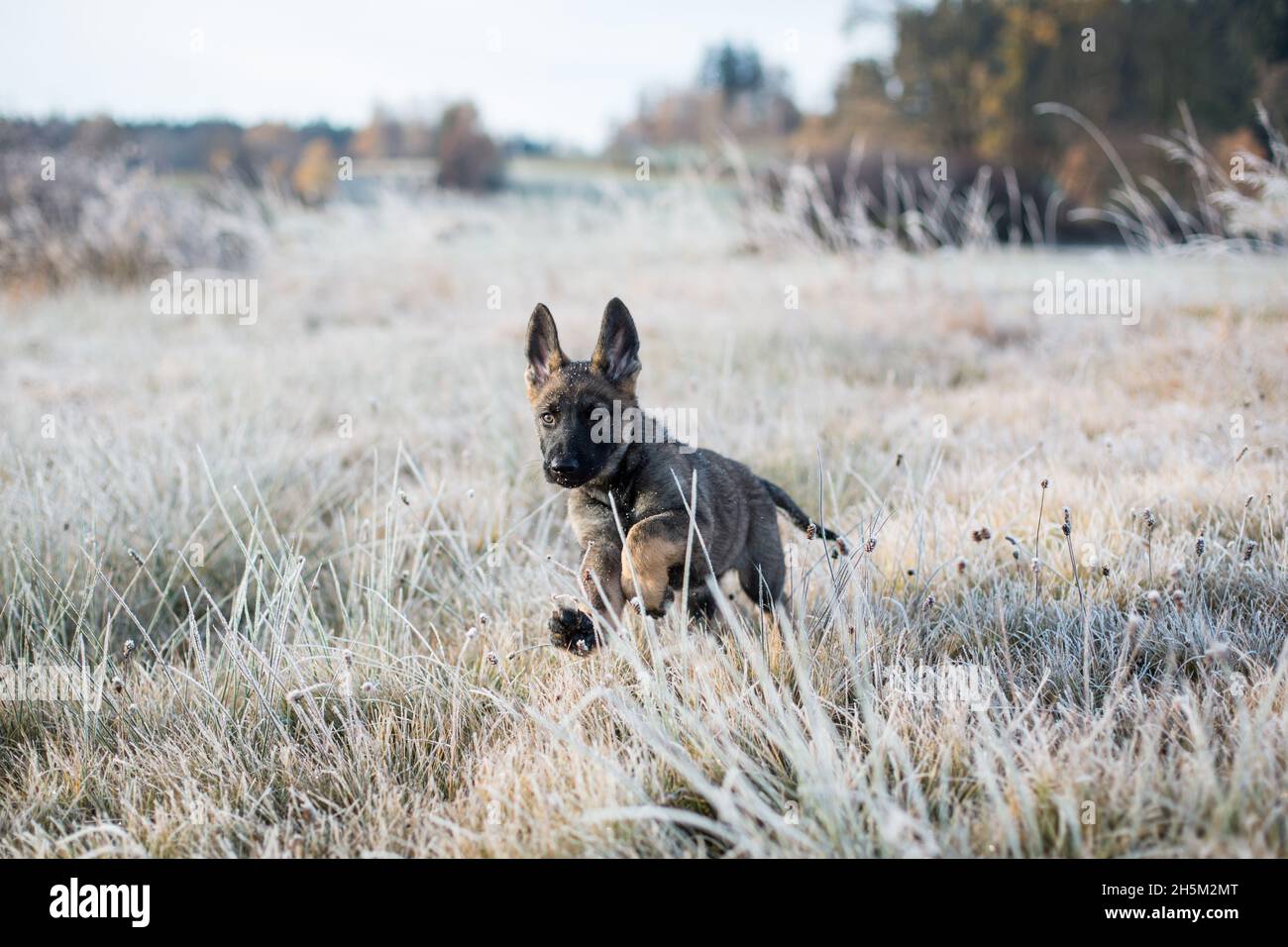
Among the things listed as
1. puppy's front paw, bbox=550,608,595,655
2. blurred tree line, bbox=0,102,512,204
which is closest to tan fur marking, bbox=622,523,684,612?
puppy's front paw, bbox=550,608,595,655

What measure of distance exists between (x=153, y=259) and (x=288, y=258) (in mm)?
1661

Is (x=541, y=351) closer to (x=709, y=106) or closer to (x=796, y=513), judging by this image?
(x=796, y=513)

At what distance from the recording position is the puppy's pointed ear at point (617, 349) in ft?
8.43

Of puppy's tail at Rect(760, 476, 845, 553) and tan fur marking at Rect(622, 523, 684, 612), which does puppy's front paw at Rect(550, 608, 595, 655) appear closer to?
tan fur marking at Rect(622, 523, 684, 612)

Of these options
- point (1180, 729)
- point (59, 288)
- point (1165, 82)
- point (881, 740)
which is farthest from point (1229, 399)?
point (1165, 82)

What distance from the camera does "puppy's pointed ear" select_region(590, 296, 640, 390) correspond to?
8.43 feet

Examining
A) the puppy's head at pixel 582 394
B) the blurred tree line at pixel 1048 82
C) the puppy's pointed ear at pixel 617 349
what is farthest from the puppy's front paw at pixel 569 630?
the blurred tree line at pixel 1048 82

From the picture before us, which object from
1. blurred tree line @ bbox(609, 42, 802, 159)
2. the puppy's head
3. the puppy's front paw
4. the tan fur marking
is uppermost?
blurred tree line @ bbox(609, 42, 802, 159)

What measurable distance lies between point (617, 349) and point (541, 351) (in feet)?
0.90

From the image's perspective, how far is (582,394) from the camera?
255cm

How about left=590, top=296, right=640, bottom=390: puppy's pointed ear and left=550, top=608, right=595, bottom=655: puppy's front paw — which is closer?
left=550, top=608, right=595, bottom=655: puppy's front paw

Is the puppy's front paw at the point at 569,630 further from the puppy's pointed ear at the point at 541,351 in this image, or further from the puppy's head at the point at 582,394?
the puppy's pointed ear at the point at 541,351

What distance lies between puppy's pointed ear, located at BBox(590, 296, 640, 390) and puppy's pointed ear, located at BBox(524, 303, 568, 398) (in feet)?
0.44

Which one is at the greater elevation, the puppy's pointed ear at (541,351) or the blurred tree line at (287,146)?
the blurred tree line at (287,146)
